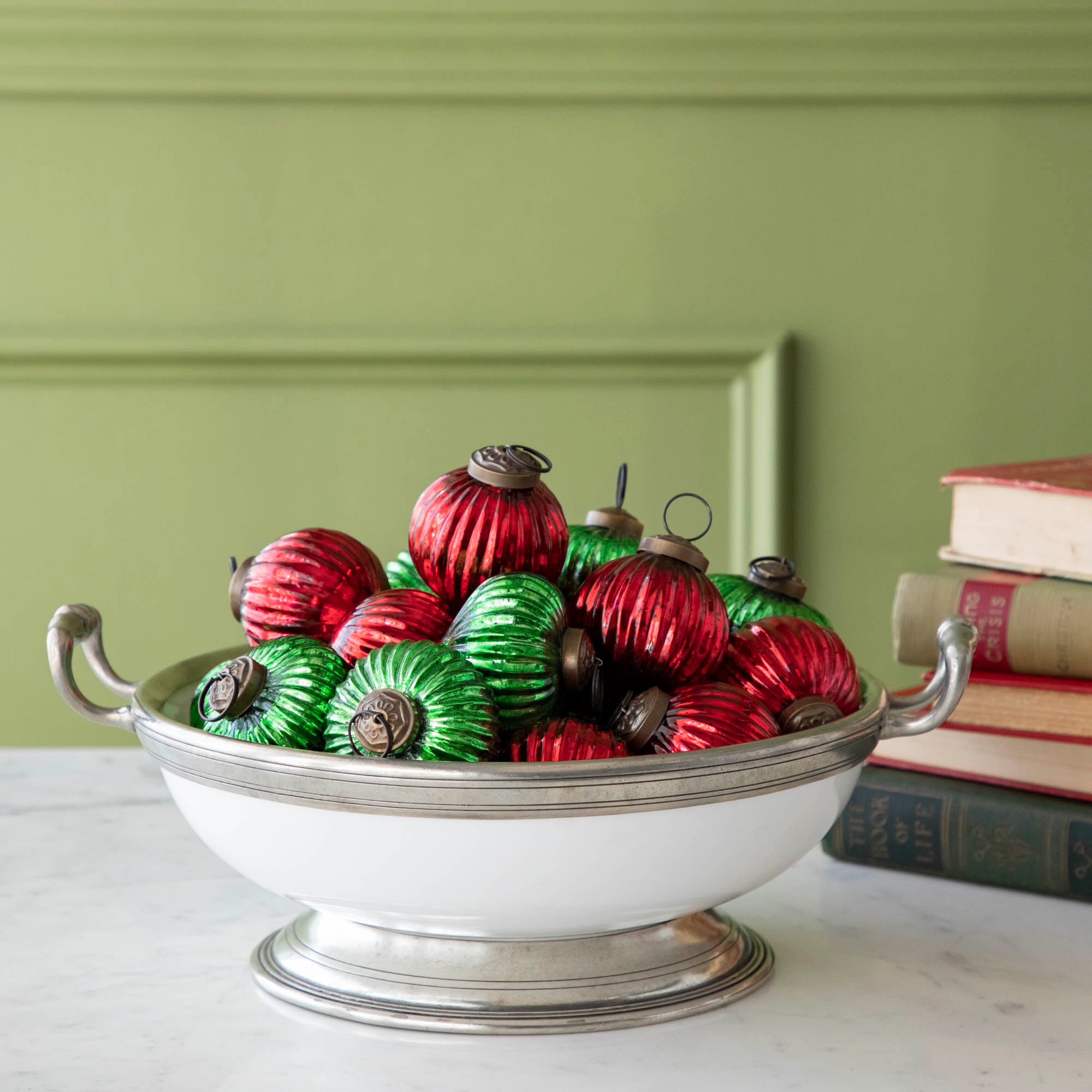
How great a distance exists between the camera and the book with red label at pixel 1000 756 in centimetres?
61

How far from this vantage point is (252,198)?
4.50ft

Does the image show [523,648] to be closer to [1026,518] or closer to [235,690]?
[235,690]

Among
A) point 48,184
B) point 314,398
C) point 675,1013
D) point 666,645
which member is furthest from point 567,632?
point 48,184

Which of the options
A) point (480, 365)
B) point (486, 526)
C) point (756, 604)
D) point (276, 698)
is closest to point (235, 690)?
point (276, 698)

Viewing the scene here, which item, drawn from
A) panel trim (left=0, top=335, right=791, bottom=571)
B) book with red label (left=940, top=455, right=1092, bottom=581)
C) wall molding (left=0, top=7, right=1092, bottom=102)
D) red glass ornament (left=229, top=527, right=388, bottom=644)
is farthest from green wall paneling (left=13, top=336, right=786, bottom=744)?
red glass ornament (left=229, top=527, right=388, bottom=644)

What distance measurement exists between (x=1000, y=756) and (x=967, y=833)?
4cm

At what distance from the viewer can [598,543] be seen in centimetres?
57

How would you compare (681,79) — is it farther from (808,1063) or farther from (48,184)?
(808,1063)

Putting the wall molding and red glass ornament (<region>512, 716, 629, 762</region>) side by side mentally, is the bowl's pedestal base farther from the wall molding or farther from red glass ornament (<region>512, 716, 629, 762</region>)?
the wall molding

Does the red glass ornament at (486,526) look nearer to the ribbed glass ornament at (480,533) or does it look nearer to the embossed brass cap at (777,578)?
the ribbed glass ornament at (480,533)

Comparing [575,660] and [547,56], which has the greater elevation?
[547,56]

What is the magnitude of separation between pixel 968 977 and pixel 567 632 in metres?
0.23

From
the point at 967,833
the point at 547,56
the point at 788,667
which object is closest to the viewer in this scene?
the point at 788,667

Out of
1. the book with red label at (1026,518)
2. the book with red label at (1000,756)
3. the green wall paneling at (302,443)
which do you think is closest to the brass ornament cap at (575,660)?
the book with red label at (1000,756)
